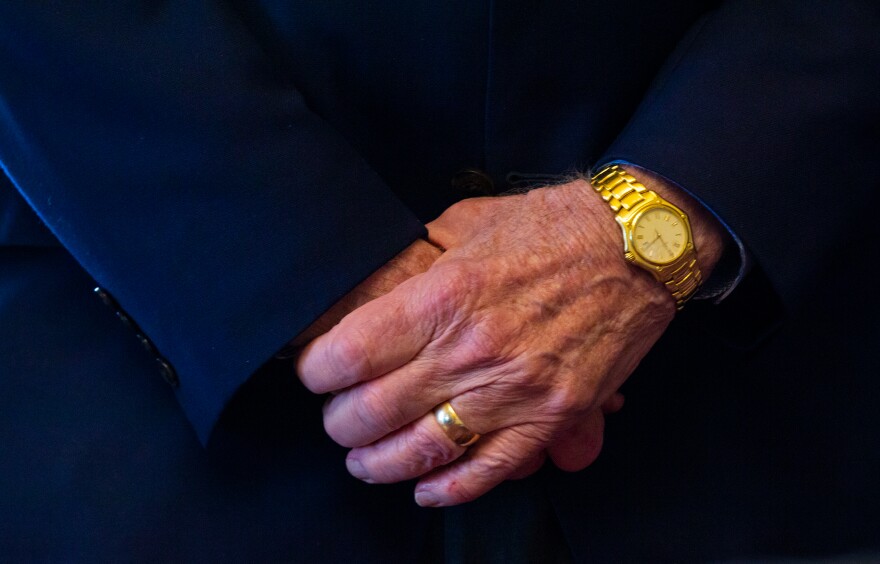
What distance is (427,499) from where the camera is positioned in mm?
800

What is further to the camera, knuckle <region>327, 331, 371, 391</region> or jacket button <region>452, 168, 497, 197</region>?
jacket button <region>452, 168, 497, 197</region>

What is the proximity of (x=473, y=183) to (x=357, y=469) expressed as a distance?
0.36 meters

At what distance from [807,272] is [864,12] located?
0.98 ft

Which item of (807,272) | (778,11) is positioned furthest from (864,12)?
(807,272)

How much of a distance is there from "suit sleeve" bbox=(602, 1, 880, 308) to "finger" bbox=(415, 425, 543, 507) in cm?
31

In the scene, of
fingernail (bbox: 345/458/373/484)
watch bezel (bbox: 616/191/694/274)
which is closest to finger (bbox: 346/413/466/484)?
fingernail (bbox: 345/458/373/484)

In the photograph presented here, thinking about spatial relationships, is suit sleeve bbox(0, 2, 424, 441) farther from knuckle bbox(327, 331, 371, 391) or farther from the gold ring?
the gold ring

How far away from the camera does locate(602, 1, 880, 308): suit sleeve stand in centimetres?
79

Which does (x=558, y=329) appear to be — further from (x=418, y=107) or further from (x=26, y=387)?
(x=26, y=387)

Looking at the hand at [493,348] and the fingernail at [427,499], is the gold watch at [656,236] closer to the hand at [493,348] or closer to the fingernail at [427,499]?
the hand at [493,348]

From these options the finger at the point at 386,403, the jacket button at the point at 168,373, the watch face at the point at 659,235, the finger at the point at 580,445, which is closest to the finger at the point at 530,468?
the finger at the point at 580,445

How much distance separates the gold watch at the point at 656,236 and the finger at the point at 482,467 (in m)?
0.21

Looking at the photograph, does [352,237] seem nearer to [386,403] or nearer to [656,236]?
[386,403]

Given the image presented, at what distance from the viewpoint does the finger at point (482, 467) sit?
774 millimetres
